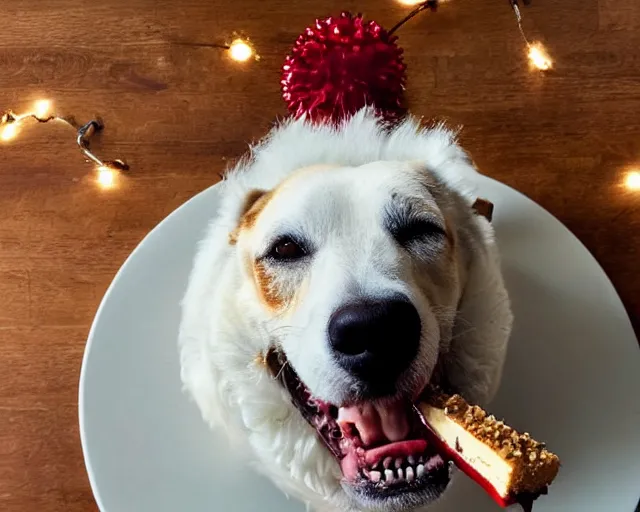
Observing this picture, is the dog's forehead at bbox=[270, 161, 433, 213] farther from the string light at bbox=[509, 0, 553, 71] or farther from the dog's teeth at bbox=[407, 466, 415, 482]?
the string light at bbox=[509, 0, 553, 71]

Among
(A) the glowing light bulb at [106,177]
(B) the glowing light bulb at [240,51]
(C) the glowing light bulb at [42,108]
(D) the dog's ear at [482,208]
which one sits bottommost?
(A) the glowing light bulb at [106,177]

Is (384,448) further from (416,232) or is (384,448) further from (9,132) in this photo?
(9,132)

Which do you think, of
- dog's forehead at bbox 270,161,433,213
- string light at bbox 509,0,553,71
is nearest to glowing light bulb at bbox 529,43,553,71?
string light at bbox 509,0,553,71

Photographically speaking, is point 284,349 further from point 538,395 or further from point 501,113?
point 501,113

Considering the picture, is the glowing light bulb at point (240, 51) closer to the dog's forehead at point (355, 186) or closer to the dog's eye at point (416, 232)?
the dog's forehead at point (355, 186)

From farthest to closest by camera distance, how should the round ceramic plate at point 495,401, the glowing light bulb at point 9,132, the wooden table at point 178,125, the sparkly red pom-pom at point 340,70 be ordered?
the glowing light bulb at point 9,132 → the wooden table at point 178,125 → the round ceramic plate at point 495,401 → the sparkly red pom-pom at point 340,70

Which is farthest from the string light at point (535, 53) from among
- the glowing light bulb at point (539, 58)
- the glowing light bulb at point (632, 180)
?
the glowing light bulb at point (632, 180)

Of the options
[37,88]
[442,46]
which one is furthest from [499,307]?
[37,88]

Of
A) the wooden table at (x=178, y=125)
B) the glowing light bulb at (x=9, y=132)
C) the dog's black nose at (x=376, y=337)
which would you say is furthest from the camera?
the glowing light bulb at (x=9, y=132)
